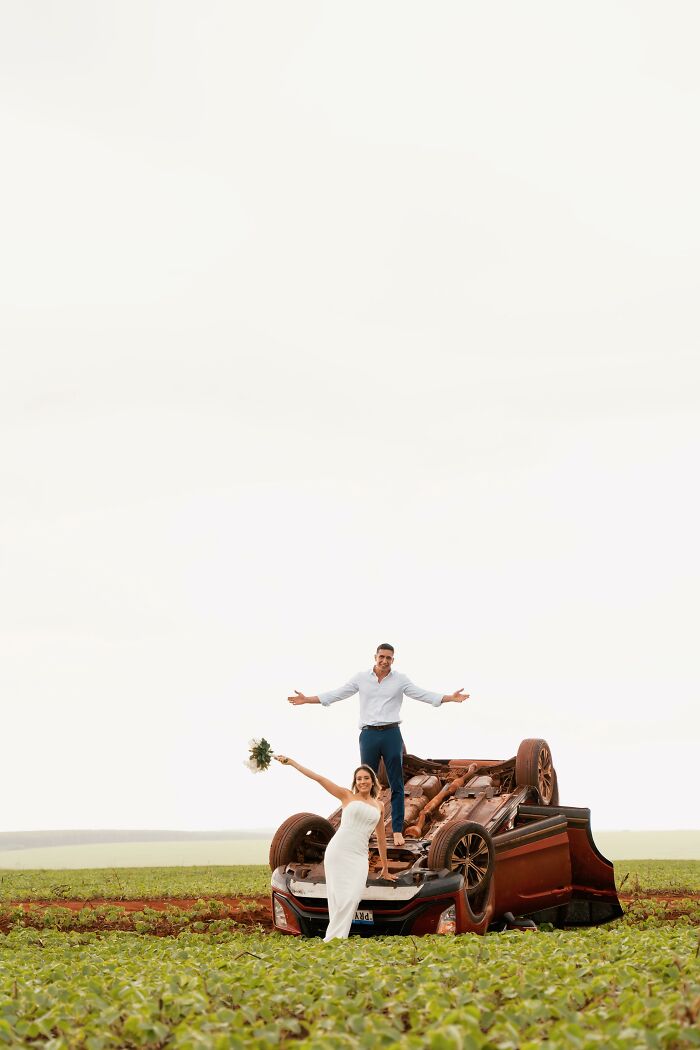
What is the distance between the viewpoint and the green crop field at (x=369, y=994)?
6262 millimetres

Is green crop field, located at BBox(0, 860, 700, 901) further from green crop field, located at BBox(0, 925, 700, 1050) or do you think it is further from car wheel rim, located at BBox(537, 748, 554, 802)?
green crop field, located at BBox(0, 925, 700, 1050)

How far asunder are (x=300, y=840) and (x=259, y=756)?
4.35 feet

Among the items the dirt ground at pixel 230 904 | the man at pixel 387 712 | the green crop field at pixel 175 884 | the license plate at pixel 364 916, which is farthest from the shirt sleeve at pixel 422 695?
the green crop field at pixel 175 884

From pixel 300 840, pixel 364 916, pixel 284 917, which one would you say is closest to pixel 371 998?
pixel 364 916

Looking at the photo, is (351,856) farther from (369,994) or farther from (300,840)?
(369,994)

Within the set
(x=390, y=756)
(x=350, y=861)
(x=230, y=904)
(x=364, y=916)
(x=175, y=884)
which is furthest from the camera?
(x=175, y=884)

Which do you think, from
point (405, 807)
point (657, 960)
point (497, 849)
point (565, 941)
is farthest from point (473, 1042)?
point (405, 807)

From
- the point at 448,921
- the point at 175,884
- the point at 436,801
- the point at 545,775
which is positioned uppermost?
the point at 545,775

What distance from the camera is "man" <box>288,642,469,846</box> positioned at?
46.9 feet

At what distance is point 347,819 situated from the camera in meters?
12.1

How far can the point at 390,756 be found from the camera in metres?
14.3

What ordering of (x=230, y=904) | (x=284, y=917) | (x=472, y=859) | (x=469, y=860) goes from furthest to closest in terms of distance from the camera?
(x=230, y=904)
(x=284, y=917)
(x=472, y=859)
(x=469, y=860)

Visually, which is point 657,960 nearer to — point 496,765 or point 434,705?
point 434,705

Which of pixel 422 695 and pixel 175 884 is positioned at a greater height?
pixel 422 695
